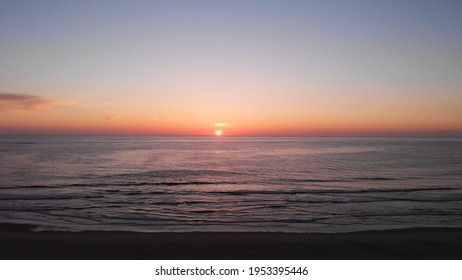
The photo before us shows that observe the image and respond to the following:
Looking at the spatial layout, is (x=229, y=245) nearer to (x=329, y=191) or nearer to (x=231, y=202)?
(x=231, y=202)

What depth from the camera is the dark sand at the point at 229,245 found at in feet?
33.9

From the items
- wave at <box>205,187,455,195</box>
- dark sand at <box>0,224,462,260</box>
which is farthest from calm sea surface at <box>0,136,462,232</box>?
dark sand at <box>0,224,462,260</box>

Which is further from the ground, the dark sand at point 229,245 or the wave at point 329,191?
the dark sand at point 229,245

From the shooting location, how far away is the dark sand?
1034 cm

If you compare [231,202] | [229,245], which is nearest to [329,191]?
[231,202]

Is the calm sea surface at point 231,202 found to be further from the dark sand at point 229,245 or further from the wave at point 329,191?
the dark sand at point 229,245

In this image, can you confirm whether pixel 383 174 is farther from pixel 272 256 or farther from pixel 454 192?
pixel 272 256

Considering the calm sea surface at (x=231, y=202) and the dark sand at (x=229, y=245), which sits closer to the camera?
the dark sand at (x=229, y=245)

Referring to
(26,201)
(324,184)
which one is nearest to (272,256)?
(26,201)

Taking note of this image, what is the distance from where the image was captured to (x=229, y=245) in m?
11.4

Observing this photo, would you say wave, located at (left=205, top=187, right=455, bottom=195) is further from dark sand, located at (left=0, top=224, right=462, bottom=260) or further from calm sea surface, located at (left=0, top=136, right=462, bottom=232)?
dark sand, located at (left=0, top=224, right=462, bottom=260)

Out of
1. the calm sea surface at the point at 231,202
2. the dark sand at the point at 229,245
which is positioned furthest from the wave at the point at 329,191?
the dark sand at the point at 229,245

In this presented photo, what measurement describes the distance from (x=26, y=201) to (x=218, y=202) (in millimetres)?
11304

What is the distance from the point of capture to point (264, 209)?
1842 cm
